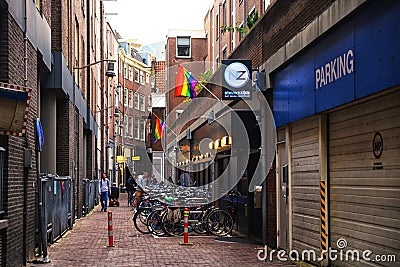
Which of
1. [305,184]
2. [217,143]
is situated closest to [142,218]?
[217,143]

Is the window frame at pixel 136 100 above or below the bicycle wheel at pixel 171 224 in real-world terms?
above

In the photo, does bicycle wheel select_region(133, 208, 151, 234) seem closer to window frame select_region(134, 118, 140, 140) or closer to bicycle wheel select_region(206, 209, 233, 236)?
bicycle wheel select_region(206, 209, 233, 236)

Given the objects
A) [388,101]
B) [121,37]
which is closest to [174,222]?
[388,101]

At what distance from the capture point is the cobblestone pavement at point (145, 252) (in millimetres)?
13742

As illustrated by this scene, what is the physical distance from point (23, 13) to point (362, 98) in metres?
6.72

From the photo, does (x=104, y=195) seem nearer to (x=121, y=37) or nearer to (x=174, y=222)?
(x=174, y=222)

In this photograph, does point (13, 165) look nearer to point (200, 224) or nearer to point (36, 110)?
point (36, 110)

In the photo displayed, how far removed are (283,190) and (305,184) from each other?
1860 mm

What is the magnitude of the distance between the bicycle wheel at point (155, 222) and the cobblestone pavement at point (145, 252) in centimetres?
25

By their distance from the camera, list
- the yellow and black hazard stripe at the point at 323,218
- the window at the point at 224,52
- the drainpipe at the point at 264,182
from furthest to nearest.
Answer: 1. the window at the point at 224,52
2. the drainpipe at the point at 264,182
3. the yellow and black hazard stripe at the point at 323,218

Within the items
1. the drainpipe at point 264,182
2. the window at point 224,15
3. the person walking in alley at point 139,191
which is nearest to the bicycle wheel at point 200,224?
the drainpipe at point 264,182

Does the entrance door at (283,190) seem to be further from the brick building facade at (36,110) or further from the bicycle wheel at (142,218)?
the bicycle wheel at (142,218)

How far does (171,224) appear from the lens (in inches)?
758

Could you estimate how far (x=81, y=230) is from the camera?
22078 mm
